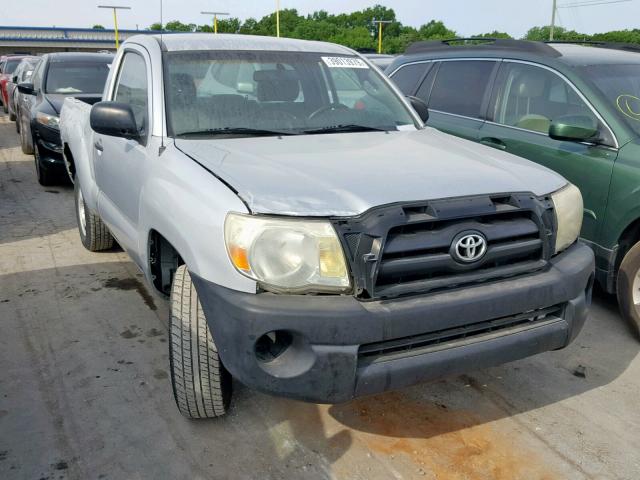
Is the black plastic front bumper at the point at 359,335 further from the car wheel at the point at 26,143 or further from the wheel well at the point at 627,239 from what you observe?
the car wheel at the point at 26,143

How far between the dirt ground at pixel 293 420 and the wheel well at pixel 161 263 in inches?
18.6

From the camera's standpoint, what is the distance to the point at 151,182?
10.5ft

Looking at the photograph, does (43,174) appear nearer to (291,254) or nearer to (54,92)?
(54,92)

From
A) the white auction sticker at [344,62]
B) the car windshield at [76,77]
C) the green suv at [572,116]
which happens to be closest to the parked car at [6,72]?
the car windshield at [76,77]

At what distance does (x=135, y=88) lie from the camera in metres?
4.00

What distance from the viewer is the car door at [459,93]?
17.0ft

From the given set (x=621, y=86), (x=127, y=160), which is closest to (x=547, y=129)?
(x=621, y=86)

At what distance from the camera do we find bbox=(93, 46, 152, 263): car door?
3521 mm

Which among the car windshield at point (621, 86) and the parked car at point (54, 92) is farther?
the parked car at point (54, 92)

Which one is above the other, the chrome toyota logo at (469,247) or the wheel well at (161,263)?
the chrome toyota logo at (469,247)

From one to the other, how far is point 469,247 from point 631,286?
76.5 inches

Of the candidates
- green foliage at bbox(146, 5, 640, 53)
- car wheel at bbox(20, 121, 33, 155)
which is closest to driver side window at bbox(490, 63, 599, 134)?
car wheel at bbox(20, 121, 33, 155)

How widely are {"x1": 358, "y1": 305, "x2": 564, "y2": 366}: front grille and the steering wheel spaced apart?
5.54 feet

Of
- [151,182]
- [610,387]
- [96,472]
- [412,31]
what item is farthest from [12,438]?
[412,31]
